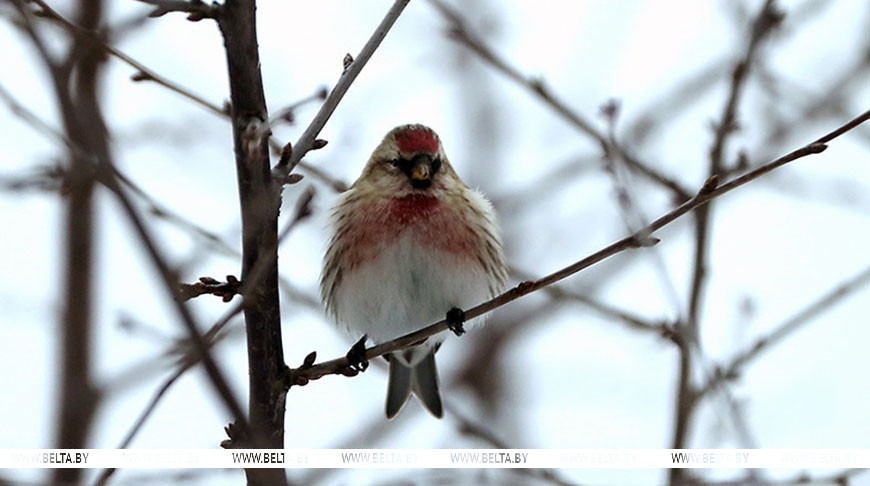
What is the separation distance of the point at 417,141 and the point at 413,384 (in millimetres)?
1226

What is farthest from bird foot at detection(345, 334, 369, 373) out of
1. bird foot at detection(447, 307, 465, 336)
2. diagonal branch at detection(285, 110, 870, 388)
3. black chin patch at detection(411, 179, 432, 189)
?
black chin patch at detection(411, 179, 432, 189)

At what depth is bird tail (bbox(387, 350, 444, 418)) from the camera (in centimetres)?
535

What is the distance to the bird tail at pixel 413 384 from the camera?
5.35 meters

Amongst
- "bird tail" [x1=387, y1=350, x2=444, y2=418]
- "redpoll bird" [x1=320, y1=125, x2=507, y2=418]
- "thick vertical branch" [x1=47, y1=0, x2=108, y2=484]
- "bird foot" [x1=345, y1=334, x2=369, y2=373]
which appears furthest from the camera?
"bird tail" [x1=387, y1=350, x2=444, y2=418]

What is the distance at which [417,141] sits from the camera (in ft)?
16.8

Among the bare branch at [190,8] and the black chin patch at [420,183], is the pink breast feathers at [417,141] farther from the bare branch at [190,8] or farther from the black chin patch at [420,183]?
the bare branch at [190,8]

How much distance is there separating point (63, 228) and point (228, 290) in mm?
1997

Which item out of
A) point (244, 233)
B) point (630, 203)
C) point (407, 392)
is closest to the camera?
point (244, 233)

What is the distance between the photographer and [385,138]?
5.33m

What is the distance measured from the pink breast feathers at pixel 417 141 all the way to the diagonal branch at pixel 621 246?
1.58m

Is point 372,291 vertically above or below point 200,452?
above

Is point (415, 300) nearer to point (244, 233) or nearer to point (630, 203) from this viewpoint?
point (630, 203)

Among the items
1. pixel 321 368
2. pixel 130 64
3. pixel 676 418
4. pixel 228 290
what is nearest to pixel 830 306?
pixel 676 418

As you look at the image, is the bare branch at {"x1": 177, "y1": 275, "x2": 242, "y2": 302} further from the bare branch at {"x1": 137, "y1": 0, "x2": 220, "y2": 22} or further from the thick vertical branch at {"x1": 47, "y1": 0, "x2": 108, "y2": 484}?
the bare branch at {"x1": 137, "y1": 0, "x2": 220, "y2": 22}
